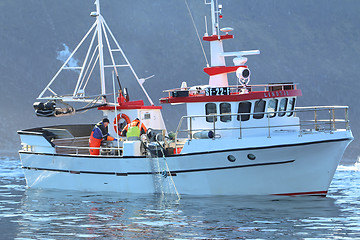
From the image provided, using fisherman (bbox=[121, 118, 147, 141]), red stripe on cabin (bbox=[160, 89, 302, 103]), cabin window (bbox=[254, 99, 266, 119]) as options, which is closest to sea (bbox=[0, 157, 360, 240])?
fisherman (bbox=[121, 118, 147, 141])

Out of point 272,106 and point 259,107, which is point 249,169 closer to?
point 259,107

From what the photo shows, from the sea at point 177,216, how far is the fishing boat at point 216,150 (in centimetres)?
46

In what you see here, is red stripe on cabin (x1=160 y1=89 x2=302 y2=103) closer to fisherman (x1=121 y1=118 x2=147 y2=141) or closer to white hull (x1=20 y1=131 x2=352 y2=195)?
fisherman (x1=121 y1=118 x2=147 y2=141)

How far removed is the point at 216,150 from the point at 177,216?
114 inches

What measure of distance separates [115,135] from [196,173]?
16.8 feet

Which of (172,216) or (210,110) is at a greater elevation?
(210,110)

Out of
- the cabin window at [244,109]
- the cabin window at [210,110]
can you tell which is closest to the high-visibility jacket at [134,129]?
the cabin window at [210,110]

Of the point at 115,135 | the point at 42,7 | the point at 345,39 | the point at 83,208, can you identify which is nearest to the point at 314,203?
the point at 83,208

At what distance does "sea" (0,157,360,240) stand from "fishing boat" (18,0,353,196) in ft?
1.51

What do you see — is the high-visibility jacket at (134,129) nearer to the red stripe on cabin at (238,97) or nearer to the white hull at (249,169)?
the white hull at (249,169)

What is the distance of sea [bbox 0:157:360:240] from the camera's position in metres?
15.2

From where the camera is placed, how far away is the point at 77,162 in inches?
878

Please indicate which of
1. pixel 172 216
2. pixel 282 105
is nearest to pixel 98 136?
pixel 172 216

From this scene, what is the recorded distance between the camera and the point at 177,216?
17266mm
